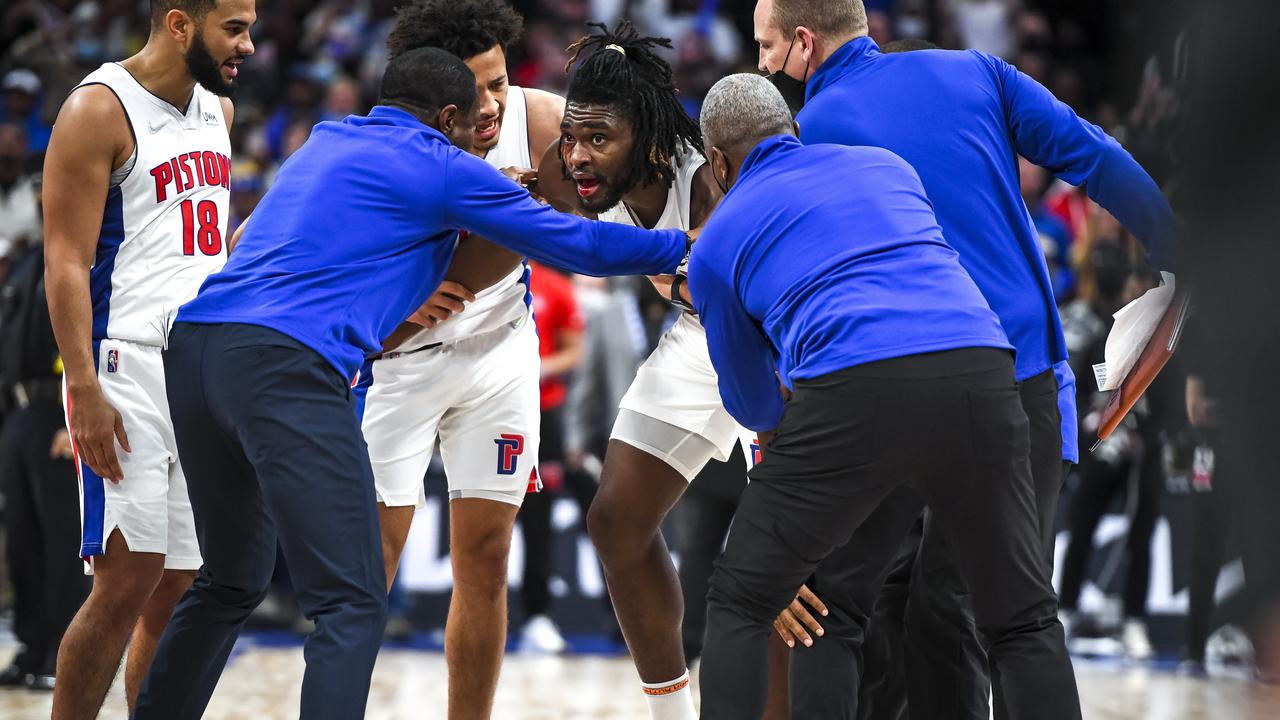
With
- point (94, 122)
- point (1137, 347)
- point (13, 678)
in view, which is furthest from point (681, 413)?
point (13, 678)

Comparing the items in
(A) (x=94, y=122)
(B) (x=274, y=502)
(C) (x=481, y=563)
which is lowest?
(C) (x=481, y=563)

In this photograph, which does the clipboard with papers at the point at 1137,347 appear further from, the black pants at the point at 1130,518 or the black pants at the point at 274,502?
the black pants at the point at 1130,518

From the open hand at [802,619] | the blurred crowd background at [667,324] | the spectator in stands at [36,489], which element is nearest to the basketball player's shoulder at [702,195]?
the open hand at [802,619]

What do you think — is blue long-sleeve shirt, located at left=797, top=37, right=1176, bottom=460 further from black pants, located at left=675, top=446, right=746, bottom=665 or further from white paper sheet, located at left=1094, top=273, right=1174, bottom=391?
black pants, located at left=675, top=446, right=746, bottom=665

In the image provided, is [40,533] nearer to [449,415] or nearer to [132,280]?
[132,280]

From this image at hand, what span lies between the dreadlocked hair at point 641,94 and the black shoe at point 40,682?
4104mm

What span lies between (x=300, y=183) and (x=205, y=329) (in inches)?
18.0

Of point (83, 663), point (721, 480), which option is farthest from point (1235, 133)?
point (721, 480)

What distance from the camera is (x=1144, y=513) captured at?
762cm

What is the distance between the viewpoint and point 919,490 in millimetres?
3219

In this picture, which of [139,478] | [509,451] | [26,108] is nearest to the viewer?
[139,478]

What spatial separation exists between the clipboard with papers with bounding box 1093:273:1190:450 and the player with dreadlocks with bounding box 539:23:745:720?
1162 millimetres

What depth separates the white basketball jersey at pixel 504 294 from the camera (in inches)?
179

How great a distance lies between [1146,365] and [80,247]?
121 inches
